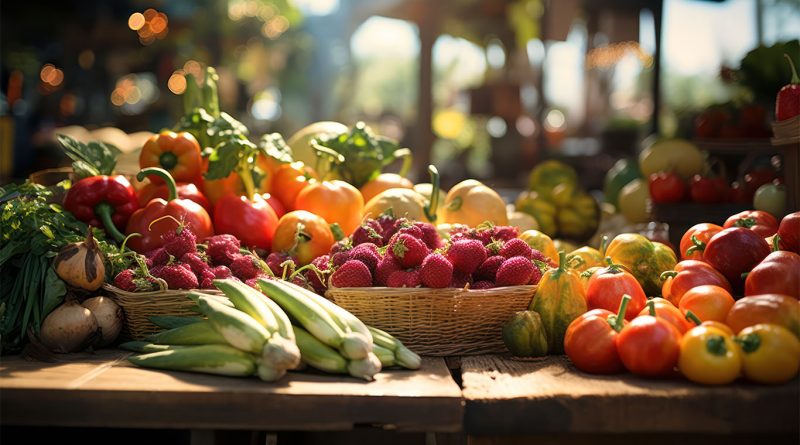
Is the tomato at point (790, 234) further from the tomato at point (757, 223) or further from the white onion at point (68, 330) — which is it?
the white onion at point (68, 330)

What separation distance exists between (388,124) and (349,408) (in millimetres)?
14204

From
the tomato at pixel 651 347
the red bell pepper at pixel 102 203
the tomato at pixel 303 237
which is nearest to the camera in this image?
the tomato at pixel 651 347

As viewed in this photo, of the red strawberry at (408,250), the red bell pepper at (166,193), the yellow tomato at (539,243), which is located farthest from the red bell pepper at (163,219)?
the yellow tomato at (539,243)

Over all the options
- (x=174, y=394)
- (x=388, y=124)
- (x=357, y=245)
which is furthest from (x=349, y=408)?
(x=388, y=124)

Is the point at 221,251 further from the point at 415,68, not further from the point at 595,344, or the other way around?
the point at 415,68

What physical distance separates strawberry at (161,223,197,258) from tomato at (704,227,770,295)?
181 centimetres

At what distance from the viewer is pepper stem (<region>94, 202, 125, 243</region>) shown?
3053 millimetres

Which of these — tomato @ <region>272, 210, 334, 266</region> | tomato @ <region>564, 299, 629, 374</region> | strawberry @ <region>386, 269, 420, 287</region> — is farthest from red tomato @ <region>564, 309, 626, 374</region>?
tomato @ <region>272, 210, 334, 266</region>

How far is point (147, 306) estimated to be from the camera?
2.61 metres

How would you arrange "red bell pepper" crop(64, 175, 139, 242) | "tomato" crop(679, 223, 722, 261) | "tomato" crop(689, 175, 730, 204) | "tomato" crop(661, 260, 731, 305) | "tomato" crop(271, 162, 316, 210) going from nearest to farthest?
"tomato" crop(661, 260, 731, 305)
"tomato" crop(679, 223, 722, 261)
"red bell pepper" crop(64, 175, 139, 242)
"tomato" crop(271, 162, 316, 210)
"tomato" crop(689, 175, 730, 204)

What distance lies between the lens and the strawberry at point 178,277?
2.61 metres

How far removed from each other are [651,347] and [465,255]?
652 millimetres

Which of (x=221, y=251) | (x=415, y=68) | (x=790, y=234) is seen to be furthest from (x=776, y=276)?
(x=415, y=68)

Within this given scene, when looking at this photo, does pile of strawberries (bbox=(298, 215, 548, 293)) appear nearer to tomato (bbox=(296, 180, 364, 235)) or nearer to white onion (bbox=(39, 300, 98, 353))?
tomato (bbox=(296, 180, 364, 235))
